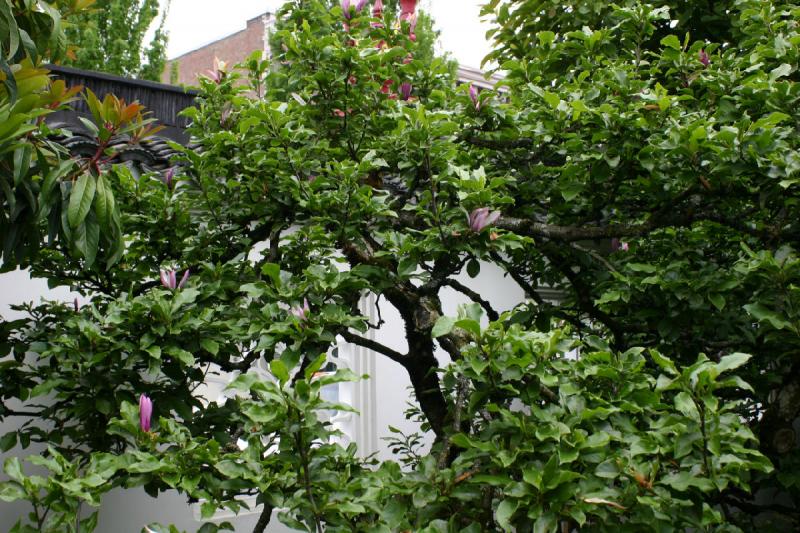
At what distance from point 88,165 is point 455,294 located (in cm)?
359

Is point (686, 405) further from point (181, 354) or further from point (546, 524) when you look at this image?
point (181, 354)

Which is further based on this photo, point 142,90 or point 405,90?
point 142,90

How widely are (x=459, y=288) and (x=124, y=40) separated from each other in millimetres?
9315

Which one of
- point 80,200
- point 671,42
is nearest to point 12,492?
point 80,200

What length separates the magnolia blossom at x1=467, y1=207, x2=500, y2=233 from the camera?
6.19ft

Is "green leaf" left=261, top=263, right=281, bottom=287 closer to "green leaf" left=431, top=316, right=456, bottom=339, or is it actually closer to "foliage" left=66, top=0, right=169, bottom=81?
"green leaf" left=431, top=316, right=456, bottom=339

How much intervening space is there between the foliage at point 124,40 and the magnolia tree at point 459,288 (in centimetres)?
858

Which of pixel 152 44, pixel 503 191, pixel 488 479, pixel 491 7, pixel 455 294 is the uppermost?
pixel 152 44

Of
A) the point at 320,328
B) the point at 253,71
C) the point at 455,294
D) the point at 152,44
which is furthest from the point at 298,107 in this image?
the point at 152,44

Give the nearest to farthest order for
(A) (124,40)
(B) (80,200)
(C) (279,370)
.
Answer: (C) (279,370), (B) (80,200), (A) (124,40)

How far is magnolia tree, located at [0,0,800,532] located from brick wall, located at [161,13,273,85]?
1586 cm

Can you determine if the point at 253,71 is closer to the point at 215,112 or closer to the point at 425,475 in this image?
the point at 215,112

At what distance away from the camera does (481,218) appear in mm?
1892

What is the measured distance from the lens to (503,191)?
2.47 meters
